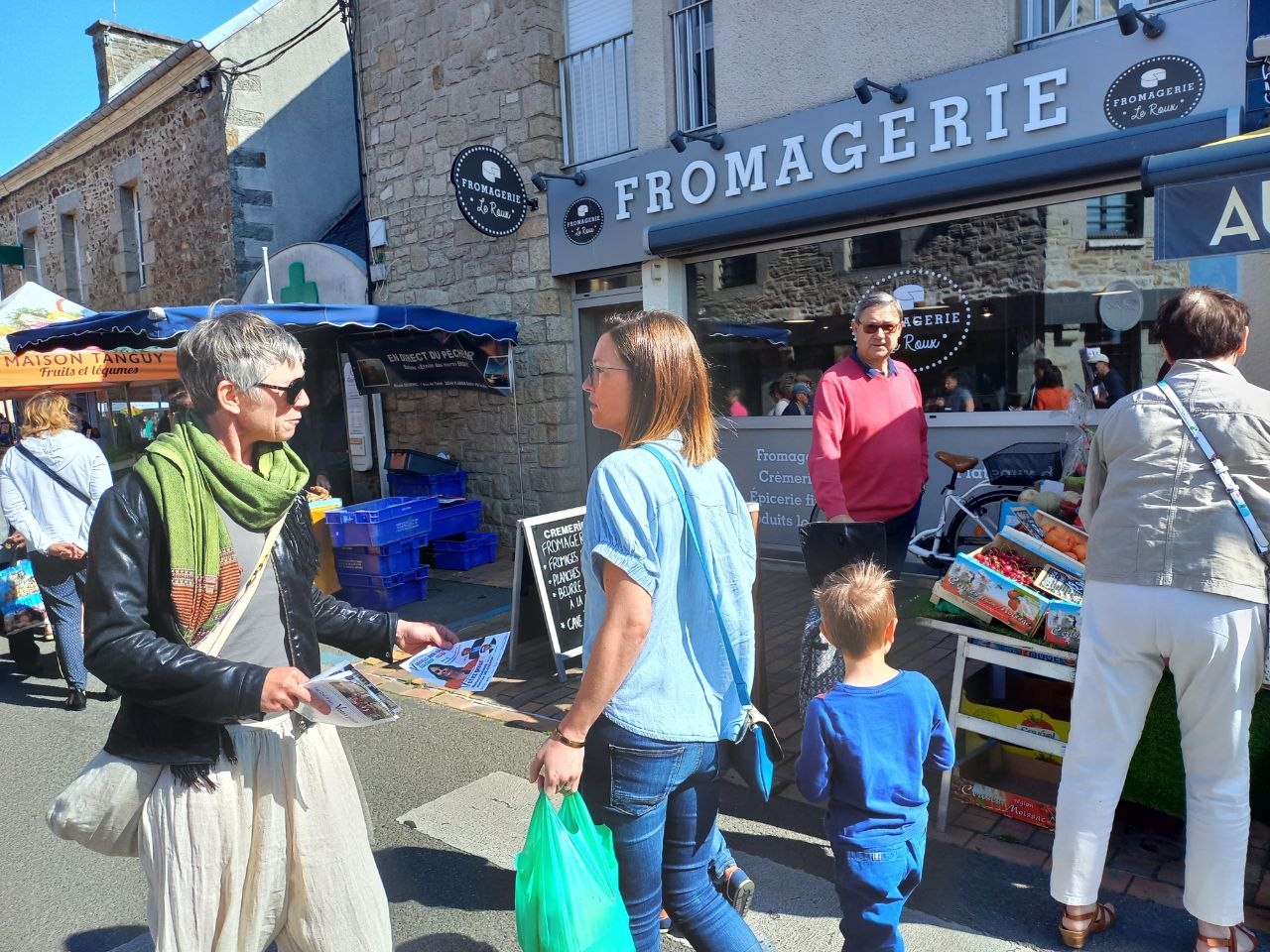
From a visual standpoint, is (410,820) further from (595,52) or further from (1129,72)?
(595,52)

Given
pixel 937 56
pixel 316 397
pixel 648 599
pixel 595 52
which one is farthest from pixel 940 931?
pixel 316 397

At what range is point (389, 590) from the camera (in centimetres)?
709

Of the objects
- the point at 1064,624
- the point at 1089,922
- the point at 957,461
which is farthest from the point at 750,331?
the point at 1089,922

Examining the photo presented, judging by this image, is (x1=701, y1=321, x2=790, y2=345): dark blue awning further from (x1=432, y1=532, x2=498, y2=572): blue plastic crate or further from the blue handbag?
the blue handbag

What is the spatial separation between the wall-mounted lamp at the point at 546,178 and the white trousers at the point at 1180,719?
679 centimetres

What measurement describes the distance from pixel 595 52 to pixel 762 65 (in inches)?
81.5

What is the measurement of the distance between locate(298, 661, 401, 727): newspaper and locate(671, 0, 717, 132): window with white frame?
6.96m

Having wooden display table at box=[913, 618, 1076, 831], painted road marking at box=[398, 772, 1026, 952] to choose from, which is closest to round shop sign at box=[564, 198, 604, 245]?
painted road marking at box=[398, 772, 1026, 952]

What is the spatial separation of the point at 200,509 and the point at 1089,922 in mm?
2710

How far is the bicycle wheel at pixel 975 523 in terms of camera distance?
609 cm

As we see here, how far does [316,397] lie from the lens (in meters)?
11.1

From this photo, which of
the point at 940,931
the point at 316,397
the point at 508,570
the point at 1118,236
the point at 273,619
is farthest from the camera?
the point at 316,397

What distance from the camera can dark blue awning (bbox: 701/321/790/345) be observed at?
7938 mm

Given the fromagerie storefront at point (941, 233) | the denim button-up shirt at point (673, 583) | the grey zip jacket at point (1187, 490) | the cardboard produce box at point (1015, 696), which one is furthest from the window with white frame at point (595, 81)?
the denim button-up shirt at point (673, 583)
